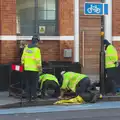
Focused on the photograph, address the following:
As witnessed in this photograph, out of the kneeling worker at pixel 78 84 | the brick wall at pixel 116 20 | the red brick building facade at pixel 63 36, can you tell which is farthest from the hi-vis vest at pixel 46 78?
the brick wall at pixel 116 20

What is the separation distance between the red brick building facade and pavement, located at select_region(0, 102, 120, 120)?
4.24m

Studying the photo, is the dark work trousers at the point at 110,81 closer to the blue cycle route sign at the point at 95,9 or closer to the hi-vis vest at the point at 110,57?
the hi-vis vest at the point at 110,57

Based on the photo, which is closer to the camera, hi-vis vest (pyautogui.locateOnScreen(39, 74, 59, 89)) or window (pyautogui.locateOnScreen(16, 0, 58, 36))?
hi-vis vest (pyautogui.locateOnScreen(39, 74, 59, 89))

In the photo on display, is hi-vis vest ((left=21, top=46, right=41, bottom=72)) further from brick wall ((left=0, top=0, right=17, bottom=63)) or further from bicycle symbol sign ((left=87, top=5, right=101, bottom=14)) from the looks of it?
brick wall ((left=0, top=0, right=17, bottom=63))

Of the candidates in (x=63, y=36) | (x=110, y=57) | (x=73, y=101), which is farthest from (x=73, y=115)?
(x=63, y=36)

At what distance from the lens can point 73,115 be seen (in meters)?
10.4

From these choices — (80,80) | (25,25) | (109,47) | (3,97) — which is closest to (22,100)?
(3,97)

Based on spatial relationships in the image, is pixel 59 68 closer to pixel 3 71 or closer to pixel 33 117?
pixel 3 71

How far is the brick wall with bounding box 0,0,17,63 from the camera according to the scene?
15609 millimetres

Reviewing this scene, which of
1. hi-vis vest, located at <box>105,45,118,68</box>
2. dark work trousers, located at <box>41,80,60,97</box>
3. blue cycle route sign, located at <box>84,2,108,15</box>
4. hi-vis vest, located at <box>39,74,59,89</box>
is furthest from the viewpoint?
hi-vis vest, located at <box>105,45,118,68</box>

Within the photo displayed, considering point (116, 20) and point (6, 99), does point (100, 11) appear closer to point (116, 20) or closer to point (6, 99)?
point (116, 20)

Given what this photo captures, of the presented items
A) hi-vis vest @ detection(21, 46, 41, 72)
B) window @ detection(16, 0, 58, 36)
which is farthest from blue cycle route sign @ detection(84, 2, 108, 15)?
window @ detection(16, 0, 58, 36)

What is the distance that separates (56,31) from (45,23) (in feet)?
1.82

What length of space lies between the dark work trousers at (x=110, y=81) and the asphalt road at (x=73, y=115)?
2467 millimetres
